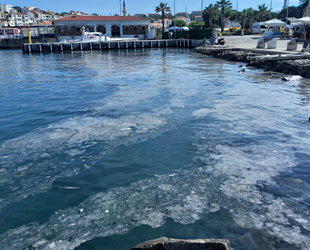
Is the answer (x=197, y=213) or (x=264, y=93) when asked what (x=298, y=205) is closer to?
(x=197, y=213)

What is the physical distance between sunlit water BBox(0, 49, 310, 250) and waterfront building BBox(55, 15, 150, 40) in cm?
4674

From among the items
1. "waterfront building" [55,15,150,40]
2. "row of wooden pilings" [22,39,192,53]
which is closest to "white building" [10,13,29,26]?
"waterfront building" [55,15,150,40]

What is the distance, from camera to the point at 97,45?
141ft

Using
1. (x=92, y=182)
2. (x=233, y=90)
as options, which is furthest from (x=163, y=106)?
(x=92, y=182)

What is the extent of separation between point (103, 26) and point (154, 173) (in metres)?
55.7

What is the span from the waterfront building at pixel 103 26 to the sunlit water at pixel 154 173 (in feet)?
153

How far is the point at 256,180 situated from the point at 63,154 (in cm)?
392

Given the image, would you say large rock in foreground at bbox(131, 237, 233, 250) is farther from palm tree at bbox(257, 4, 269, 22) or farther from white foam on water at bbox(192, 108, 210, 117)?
palm tree at bbox(257, 4, 269, 22)

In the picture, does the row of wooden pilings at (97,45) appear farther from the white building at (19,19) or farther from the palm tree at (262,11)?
the white building at (19,19)

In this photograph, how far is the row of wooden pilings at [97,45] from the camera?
41.0m

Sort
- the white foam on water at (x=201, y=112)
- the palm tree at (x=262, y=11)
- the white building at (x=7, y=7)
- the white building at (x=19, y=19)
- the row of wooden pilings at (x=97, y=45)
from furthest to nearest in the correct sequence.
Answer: the white building at (x=7, y=7), the white building at (x=19, y=19), the palm tree at (x=262, y=11), the row of wooden pilings at (x=97, y=45), the white foam on water at (x=201, y=112)

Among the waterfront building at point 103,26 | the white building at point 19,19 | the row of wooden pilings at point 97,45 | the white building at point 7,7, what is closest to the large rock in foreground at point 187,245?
the row of wooden pilings at point 97,45

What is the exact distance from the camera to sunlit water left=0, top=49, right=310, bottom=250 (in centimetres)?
351

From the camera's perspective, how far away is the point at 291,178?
4.66 metres
